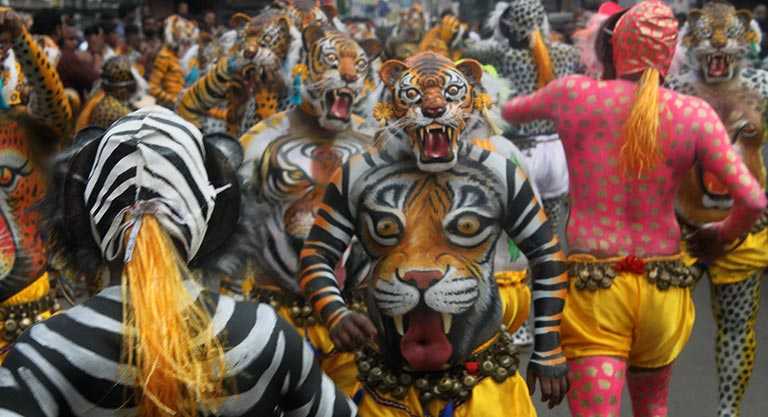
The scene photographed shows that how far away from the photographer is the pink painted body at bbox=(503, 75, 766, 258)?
375 centimetres

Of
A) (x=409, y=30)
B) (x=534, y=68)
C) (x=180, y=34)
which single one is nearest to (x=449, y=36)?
(x=534, y=68)

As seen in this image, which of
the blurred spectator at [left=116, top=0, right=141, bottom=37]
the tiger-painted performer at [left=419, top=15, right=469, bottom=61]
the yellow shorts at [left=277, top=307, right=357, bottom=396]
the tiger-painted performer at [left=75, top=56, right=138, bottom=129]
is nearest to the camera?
the yellow shorts at [left=277, top=307, right=357, bottom=396]

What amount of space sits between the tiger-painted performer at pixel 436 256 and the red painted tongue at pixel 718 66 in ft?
7.36

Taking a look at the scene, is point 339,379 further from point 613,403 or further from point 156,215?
point 156,215

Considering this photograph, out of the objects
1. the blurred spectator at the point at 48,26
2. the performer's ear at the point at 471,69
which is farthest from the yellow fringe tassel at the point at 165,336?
the blurred spectator at the point at 48,26

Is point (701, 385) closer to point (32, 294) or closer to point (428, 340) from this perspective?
point (428, 340)

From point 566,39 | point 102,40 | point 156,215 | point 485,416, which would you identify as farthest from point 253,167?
point 102,40

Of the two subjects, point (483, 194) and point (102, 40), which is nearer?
point (483, 194)

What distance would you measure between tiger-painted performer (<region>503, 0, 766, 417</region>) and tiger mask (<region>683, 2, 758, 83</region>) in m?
1.36

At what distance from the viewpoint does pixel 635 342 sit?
3965 mm

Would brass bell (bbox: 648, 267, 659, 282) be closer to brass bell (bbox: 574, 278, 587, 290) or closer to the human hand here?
brass bell (bbox: 574, 278, 587, 290)

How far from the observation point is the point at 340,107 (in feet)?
Answer: 14.8

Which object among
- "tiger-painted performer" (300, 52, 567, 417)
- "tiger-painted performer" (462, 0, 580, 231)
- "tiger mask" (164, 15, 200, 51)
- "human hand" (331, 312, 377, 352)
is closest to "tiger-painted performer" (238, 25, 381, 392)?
"tiger-painted performer" (300, 52, 567, 417)

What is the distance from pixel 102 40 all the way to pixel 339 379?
37.2 ft
